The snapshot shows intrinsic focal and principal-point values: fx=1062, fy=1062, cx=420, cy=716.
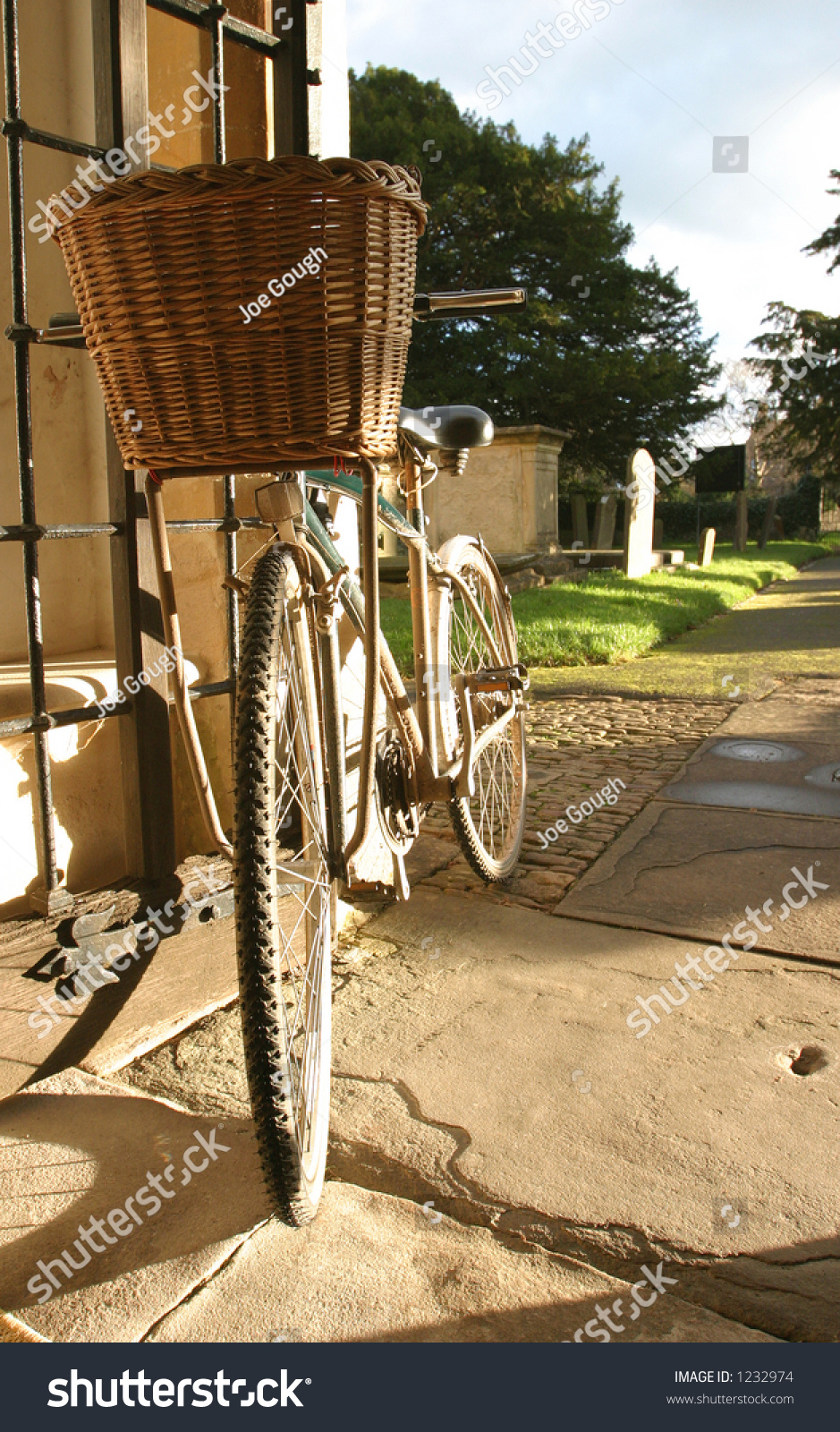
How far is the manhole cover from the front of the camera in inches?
183

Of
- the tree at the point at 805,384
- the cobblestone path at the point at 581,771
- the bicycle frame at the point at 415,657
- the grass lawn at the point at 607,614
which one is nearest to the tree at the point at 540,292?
the tree at the point at 805,384

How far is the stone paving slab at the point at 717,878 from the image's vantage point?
281cm

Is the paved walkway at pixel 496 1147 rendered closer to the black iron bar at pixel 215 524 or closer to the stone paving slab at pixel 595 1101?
the stone paving slab at pixel 595 1101

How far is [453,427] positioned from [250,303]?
3.98ft

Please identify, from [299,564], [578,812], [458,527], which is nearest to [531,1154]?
[299,564]

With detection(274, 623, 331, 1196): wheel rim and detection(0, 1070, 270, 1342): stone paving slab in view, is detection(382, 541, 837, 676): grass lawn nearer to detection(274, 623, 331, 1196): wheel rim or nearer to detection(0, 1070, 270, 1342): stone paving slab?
detection(274, 623, 331, 1196): wheel rim

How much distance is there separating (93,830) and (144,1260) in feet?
4.52

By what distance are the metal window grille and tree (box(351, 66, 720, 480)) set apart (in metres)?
23.2

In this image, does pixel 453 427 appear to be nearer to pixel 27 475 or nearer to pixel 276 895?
pixel 27 475

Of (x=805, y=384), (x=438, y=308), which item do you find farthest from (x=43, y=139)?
(x=805, y=384)

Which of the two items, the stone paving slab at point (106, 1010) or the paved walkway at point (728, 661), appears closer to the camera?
the stone paving slab at point (106, 1010)

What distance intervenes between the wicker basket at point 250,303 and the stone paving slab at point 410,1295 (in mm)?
1204

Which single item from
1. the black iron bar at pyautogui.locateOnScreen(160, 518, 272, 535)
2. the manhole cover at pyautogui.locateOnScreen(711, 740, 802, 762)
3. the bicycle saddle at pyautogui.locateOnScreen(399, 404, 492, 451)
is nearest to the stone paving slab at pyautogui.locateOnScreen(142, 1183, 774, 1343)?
the black iron bar at pyautogui.locateOnScreen(160, 518, 272, 535)

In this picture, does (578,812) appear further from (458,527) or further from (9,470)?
(458,527)
